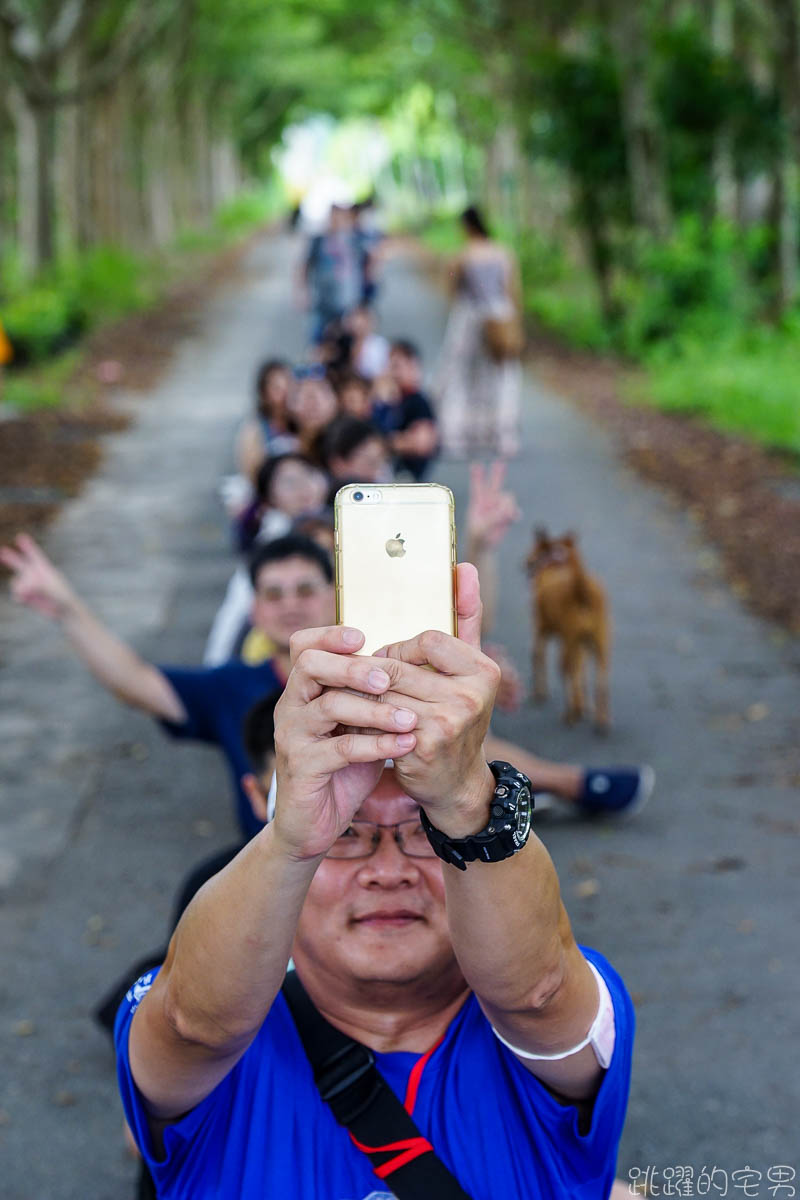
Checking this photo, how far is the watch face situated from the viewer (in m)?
2.00

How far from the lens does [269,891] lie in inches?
79.0

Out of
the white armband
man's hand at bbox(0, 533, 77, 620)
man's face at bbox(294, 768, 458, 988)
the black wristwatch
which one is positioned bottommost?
man's hand at bbox(0, 533, 77, 620)

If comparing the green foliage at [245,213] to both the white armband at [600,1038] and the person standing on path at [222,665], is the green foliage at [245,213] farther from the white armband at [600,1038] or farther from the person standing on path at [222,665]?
the white armband at [600,1038]

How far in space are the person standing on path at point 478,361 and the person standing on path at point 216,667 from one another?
7759 millimetres

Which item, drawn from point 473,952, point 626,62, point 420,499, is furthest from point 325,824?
point 626,62

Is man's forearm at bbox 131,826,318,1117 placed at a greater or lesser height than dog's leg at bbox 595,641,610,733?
greater

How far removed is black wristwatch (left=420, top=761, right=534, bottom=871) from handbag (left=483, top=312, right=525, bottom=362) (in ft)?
37.0

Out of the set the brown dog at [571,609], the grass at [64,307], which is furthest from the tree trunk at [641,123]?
the brown dog at [571,609]

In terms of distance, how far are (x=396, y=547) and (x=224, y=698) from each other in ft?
9.51

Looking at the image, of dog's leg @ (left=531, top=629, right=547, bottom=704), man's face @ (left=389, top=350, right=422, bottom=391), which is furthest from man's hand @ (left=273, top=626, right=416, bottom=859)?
man's face @ (left=389, top=350, right=422, bottom=391)

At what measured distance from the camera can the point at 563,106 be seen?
21984mm

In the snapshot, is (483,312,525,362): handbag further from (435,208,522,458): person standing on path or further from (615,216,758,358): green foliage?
(615,216,758,358): green foliage

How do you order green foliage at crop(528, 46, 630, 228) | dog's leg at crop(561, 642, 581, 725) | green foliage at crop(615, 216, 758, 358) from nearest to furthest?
dog's leg at crop(561, 642, 581, 725) < green foliage at crop(615, 216, 758, 358) < green foliage at crop(528, 46, 630, 228)

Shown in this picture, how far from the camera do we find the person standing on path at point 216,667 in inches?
184
